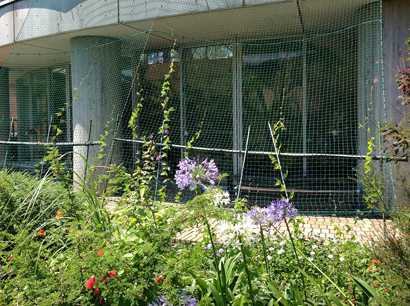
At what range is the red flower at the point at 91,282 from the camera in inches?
60.2

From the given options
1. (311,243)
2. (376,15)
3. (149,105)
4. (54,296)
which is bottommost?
(311,243)

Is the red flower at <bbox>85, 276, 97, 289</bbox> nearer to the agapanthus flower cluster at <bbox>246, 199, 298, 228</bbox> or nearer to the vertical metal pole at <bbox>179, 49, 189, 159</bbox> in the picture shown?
the agapanthus flower cluster at <bbox>246, 199, 298, 228</bbox>

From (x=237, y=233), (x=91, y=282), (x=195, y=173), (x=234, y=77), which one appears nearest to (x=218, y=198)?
(x=195, y=173)

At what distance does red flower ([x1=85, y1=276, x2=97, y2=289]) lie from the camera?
1530 millimetres

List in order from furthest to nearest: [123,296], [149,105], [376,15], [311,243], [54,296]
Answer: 1. [149,105]
2. [376,15]
3. [311,243]
4. [123,296]
5. [54,296]

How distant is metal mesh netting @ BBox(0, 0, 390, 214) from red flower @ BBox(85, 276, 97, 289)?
15.6 feet

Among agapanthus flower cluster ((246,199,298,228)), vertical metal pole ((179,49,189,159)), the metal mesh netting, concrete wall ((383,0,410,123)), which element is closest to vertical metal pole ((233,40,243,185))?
the metal mesh netting

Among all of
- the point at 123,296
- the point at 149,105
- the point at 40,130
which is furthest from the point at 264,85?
the point at 123,296

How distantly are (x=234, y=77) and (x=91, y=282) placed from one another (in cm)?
685

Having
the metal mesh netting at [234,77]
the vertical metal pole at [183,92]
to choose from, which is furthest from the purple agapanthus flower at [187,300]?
the vertical metal pole at [183,92]

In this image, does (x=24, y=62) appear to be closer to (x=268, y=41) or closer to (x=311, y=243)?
(x=268, y=41)

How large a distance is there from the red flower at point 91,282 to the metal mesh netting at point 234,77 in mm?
4765

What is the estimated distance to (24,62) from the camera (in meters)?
9.11

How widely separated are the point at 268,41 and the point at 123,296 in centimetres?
717
